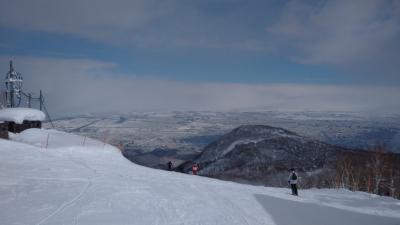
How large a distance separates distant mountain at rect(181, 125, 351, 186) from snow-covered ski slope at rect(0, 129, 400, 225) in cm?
3417

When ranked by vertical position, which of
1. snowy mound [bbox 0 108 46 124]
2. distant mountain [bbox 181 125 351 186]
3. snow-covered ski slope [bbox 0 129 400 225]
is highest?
snowy mound [bbox 0 108 46 124]

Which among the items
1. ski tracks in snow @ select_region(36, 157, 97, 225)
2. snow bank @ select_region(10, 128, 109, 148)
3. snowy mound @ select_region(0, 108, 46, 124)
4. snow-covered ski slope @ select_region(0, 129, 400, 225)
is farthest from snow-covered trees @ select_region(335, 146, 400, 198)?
snowy mound @ select_region(0, 108, 46, 124)

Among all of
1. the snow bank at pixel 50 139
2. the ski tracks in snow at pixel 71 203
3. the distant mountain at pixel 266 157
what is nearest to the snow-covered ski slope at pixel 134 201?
the ski tracks in snow at pixel 71 203

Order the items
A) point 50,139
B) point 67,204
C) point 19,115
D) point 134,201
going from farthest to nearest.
Result: point 19,115
point 50,139
point 134,201
point 67,204

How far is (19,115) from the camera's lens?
38.1m

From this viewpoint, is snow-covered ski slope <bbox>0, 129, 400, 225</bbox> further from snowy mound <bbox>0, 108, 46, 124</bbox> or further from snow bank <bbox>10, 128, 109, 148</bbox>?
snowy mound <bbox>0, 108, 46, 124</bbox>

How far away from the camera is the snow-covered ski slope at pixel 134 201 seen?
14.1 meters

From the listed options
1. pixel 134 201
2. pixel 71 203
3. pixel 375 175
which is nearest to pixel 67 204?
pixel 71 203

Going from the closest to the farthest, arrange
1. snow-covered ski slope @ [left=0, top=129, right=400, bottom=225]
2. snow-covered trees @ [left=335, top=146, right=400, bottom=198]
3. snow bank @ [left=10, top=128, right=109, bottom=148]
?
snow-covered ski slope @ [left=0, top=129, right=400, bottom=225] → snow bank @ [left=10, top=128, right=109, bottom=148] → snow-covered trees @ [left=335, top=146, right=400, bottom=198]

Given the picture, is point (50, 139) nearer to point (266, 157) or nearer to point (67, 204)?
point (67, 204)

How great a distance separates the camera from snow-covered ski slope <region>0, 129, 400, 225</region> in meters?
14.1

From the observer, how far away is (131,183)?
826 inches

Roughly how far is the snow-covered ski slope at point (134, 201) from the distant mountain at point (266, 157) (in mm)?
34169

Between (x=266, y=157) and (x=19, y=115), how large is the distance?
143ft
